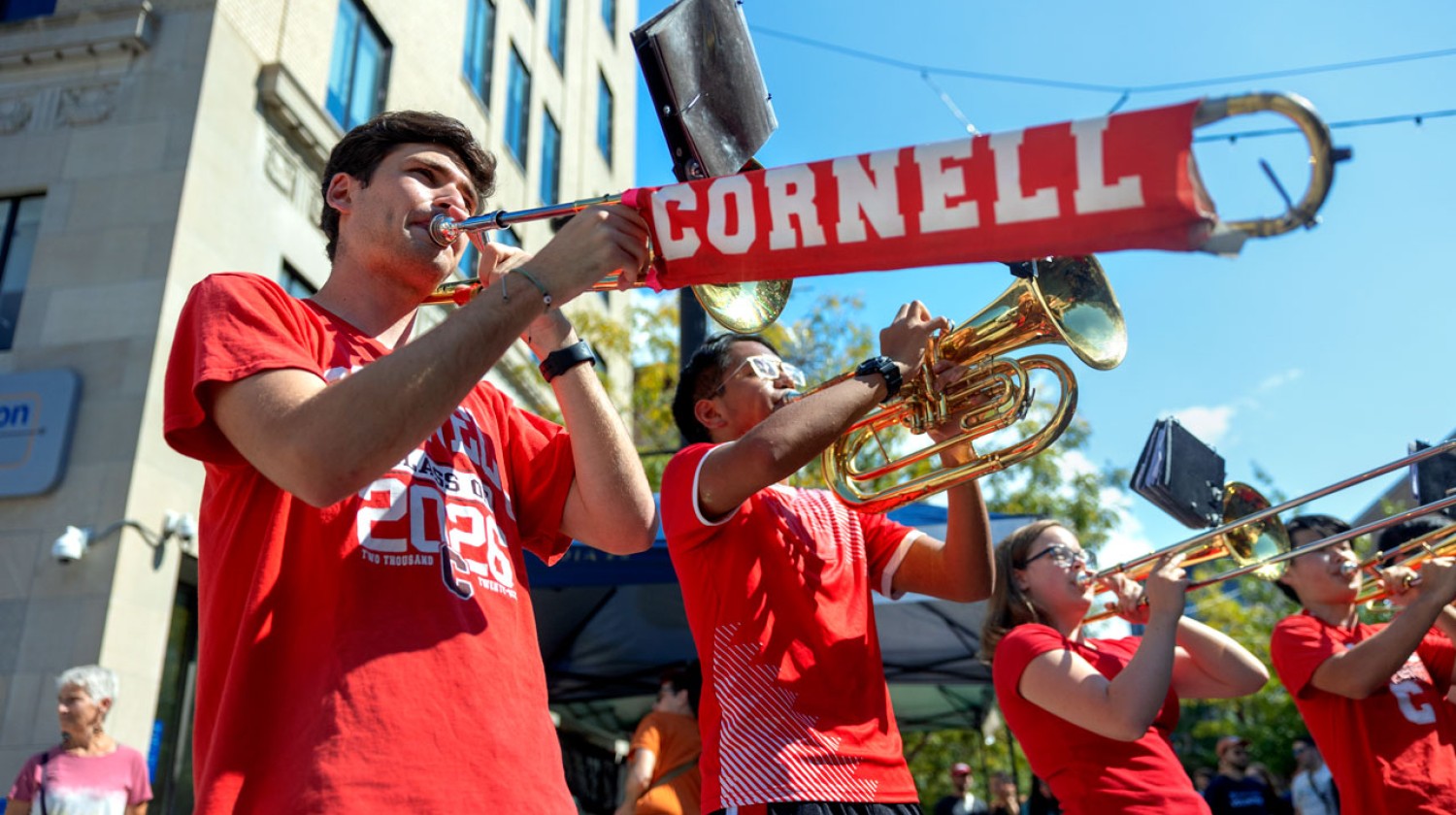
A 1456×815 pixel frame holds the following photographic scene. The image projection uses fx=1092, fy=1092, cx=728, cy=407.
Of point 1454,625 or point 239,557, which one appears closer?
point 239,557

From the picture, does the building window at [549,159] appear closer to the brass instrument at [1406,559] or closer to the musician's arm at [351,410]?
the brass instrument at [1406,559]

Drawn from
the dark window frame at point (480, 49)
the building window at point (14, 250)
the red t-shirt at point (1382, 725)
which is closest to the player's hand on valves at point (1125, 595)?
the red t-shirt at point (1382, 725)

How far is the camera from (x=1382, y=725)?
3807 millimetres

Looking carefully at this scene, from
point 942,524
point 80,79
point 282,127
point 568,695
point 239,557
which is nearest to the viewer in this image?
point 239,557

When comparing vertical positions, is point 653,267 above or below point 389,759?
above

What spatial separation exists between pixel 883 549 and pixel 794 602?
1.96 feet

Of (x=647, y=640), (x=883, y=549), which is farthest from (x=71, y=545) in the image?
(x=883, y=549)

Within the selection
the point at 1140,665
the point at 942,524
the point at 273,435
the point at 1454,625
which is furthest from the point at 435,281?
the point at 942,524

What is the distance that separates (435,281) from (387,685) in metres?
0.88

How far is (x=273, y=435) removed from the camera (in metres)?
1.54

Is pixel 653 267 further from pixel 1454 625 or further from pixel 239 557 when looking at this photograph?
pixel 1454 625

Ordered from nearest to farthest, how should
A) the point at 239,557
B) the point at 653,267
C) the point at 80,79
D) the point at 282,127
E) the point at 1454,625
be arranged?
the point at 239,557, the point at 653,267, the point at 1454,625, the point at 80,79, the point at 282,127

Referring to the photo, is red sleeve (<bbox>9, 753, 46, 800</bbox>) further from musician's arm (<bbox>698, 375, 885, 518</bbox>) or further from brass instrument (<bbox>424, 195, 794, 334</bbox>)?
musician's arm (<bbox>698, 375, 885, 518</bbox>)

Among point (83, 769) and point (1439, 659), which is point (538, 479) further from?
point (83, 769)
